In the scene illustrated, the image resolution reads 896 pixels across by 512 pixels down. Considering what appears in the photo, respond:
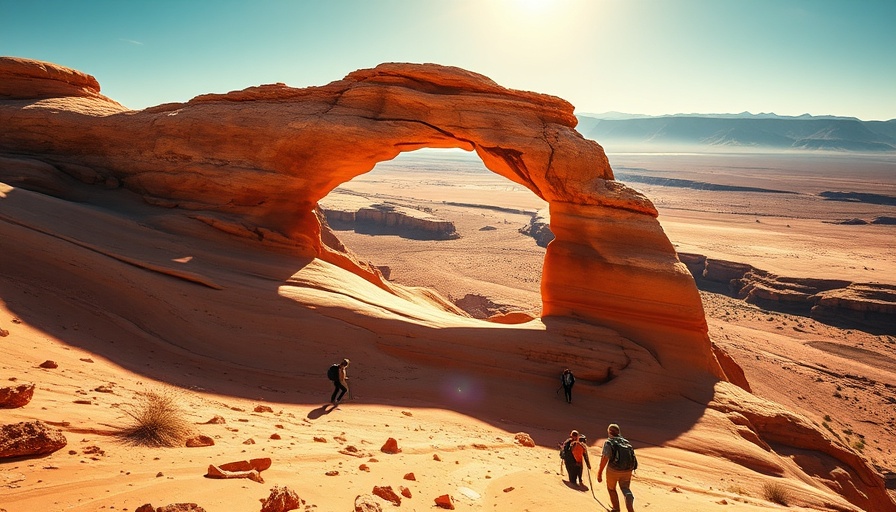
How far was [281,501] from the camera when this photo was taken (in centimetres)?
466

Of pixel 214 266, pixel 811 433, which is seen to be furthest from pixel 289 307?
pixel 811 433

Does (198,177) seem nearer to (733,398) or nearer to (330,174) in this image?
(330,174)

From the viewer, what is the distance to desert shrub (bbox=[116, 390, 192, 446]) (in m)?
5.81

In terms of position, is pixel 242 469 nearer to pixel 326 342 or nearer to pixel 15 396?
pixel 15 396

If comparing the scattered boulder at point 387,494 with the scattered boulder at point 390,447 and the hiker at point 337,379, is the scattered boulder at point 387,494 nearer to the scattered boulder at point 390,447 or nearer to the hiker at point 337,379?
the scattered boulder at point 390,447

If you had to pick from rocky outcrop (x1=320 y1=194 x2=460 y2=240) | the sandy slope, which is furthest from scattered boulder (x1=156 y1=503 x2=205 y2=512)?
rocky outcrop (x1=320 y1=194 x2=460 y2=240)

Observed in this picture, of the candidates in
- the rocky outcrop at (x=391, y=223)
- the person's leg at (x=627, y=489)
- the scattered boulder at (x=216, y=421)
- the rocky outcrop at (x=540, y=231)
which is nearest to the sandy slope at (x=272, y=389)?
the scattered boulder at (x=216, y=421)

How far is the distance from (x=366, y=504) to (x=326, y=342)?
26.5 ft

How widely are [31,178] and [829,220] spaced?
98.4 metres

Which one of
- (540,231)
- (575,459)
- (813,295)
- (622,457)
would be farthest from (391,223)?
(622,457)

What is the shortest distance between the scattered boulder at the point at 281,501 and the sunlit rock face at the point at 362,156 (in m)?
12.2

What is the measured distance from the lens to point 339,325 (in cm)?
1336

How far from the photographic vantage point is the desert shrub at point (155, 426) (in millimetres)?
5814

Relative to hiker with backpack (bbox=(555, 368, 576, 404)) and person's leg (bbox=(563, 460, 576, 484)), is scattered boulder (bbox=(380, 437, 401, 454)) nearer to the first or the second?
person's leg (bbox=(563, 460, 576, 484))
